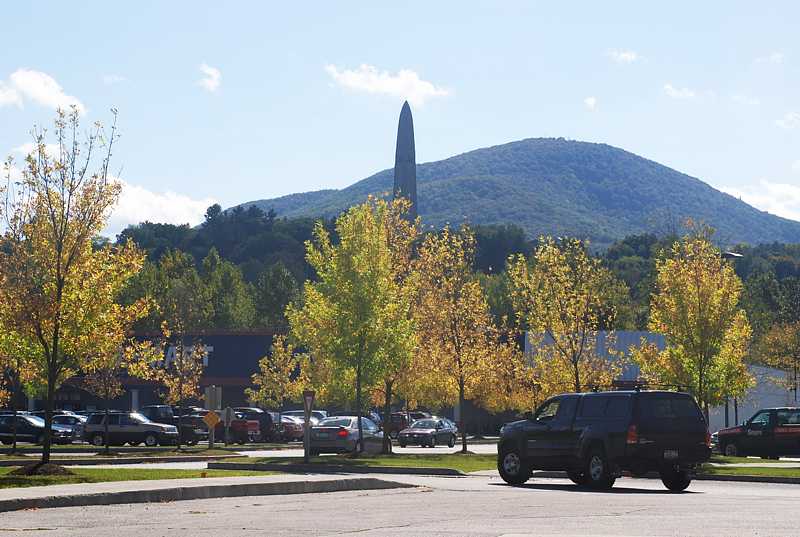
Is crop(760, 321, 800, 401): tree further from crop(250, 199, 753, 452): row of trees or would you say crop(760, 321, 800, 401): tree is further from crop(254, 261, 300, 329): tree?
crop(254, 261, 300, 329): tree

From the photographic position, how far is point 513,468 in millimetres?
27938

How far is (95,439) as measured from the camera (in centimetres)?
5306

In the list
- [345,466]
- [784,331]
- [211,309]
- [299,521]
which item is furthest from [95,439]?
[211,309]

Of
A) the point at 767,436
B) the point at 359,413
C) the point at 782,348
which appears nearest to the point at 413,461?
the point at 359,413

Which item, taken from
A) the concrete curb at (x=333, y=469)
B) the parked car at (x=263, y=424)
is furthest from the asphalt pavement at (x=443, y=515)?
the parked car at (x=263, y=424)

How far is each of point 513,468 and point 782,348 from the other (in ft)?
207

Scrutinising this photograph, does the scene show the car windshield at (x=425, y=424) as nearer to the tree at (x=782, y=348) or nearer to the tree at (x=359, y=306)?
the tree at (x=359, y=306)

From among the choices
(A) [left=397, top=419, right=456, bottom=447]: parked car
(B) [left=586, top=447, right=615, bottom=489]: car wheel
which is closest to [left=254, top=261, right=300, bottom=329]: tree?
(A) [left=397, top=419, right=456, bottom=447]: parked car

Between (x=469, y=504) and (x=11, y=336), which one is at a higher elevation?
(x=11, y=336)

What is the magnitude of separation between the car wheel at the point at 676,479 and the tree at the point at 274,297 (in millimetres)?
96320

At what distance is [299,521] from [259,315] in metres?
107

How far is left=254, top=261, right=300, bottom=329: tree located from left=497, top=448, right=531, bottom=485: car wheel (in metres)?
93.9

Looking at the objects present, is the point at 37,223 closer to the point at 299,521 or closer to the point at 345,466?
the point at 345,466

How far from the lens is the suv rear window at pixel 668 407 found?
85.7ft
